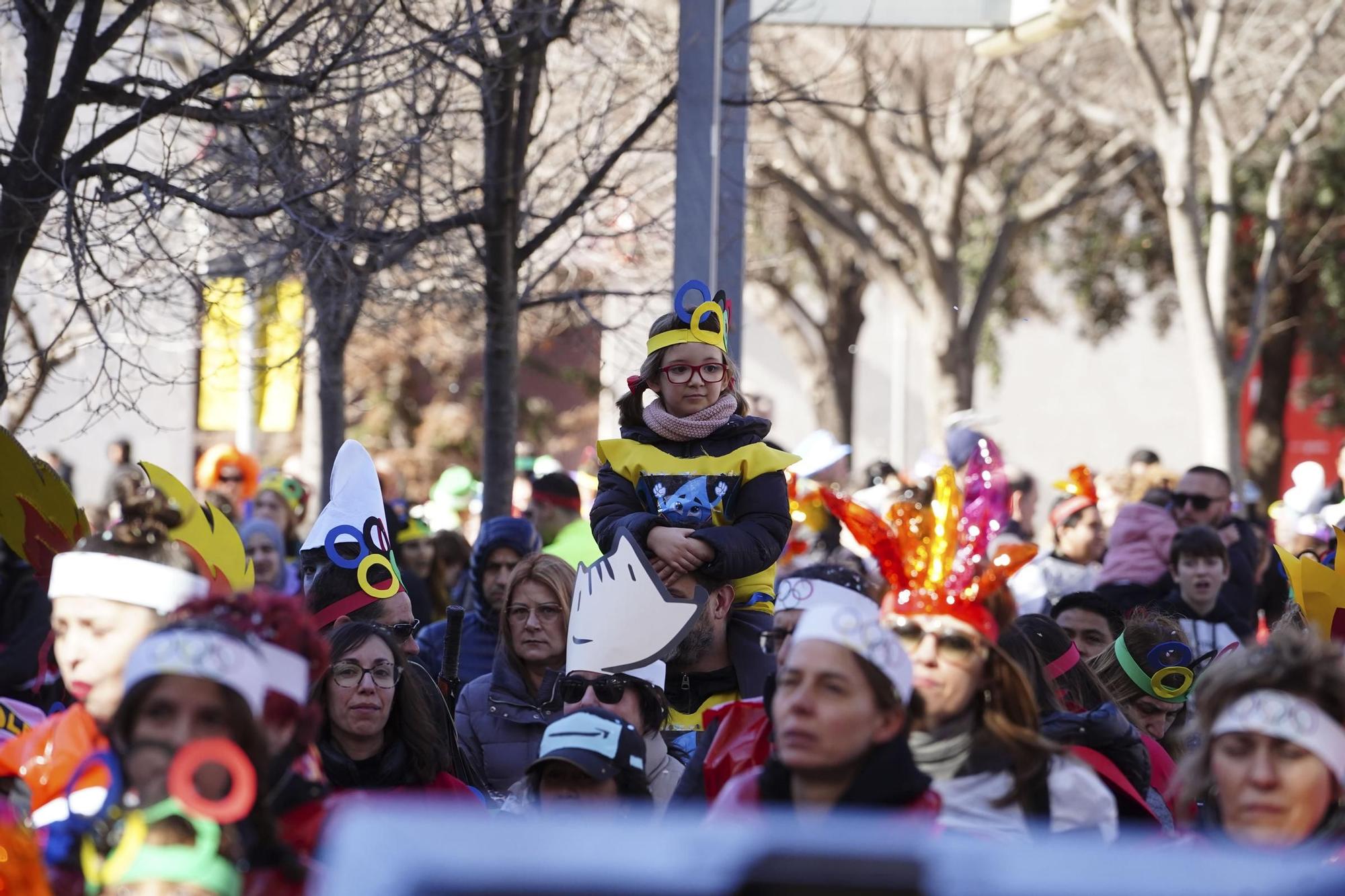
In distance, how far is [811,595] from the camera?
4.27 metres

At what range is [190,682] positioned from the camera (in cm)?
319

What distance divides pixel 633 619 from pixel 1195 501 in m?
4.77

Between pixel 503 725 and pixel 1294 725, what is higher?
pixel 1294 725

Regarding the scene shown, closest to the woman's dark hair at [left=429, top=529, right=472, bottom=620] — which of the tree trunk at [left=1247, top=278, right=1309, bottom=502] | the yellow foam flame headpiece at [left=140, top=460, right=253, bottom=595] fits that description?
the yellow foam flame headpiece at [left=140, top=460, right=253, bottom=595]

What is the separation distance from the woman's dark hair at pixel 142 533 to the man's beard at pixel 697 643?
1768 mm

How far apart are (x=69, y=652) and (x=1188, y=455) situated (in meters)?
35.5

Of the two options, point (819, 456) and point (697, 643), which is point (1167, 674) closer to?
point (697, 643)

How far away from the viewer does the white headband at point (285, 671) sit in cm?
331

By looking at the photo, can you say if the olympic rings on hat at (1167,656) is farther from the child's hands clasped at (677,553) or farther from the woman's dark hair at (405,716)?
the woman's dark hair at (405,716)

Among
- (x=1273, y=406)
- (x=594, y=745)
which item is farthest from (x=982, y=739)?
(x=1273, y=406)

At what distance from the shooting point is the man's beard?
5223 millimetres

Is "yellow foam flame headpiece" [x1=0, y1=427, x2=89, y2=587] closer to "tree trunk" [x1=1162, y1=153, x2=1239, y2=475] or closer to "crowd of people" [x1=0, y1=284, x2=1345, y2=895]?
"crowd of people" [x1=0, y1=284, x2=1345, y2=895]

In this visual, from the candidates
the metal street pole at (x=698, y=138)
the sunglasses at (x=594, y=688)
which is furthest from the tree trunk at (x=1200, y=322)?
the sunglasses at (x=594, y=688)

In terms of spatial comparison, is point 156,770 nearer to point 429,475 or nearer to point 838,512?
point 838,512
